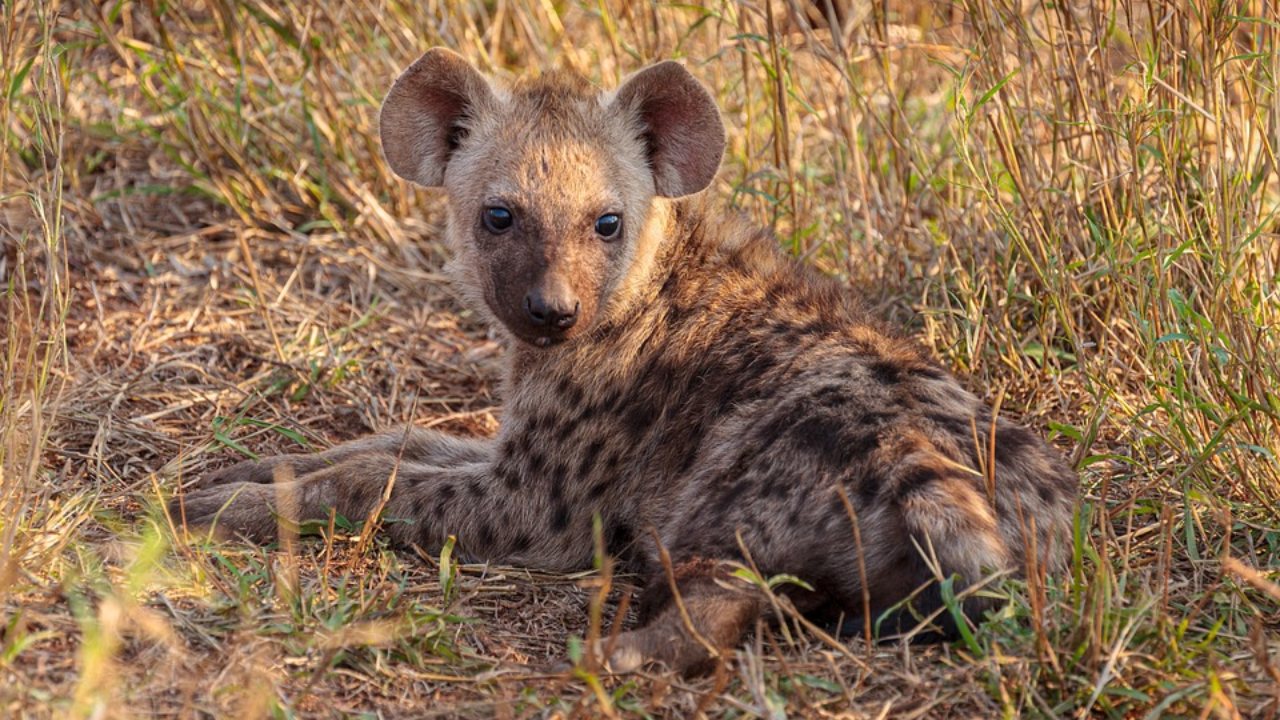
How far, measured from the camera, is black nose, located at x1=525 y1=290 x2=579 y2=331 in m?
3.47

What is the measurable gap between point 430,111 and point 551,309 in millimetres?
835

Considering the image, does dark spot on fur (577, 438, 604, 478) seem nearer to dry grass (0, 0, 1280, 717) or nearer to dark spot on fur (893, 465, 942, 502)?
dry grass (0, 0, 1280, 717)

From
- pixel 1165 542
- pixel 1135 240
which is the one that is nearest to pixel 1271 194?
pixel 1135 240

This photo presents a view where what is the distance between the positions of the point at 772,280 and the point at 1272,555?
4.71ft

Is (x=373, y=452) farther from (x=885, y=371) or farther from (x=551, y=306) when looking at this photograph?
(x=885, y=371)

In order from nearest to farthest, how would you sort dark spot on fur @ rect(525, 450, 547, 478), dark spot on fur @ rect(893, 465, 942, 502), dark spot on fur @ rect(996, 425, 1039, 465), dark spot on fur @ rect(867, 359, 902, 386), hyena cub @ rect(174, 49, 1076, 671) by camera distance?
dark spot on fur @ rect(893, 465, 942, 502)
hyena cub @ rect(174, 49, 1076, 671)
dark spot on fur @ rect(996, 425, 1039, 465)
dark spot on fur @ rect(867, 359, 902, 386)
dark spot on fur @ rect(525, 450, 547, 478)

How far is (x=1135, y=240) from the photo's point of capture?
13.6ft

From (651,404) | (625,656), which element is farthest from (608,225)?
(625,656)

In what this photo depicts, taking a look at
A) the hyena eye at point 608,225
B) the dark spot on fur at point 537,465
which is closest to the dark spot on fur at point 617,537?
the dark spot on fur at point 537,465

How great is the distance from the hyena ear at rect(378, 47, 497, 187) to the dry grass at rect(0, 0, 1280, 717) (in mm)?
859

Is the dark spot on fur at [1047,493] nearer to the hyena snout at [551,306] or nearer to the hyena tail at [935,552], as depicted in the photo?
the hyena tail at [935,552]

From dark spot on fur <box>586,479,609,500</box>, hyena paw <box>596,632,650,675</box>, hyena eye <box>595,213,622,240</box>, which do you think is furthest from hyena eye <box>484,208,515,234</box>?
hyena paw <box>596,632,650,675</box>

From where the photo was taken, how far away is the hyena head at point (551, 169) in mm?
3621

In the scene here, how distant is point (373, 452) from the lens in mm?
3863
